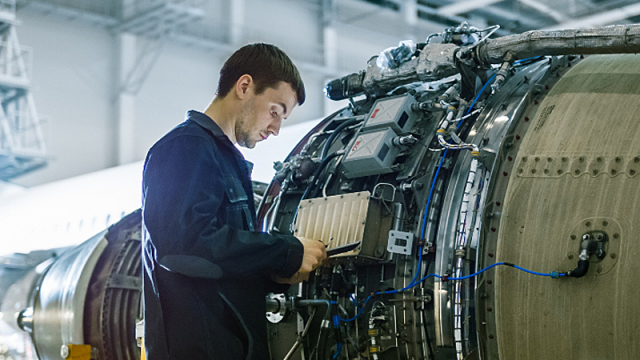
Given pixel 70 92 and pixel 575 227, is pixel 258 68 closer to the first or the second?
pixel 575 227

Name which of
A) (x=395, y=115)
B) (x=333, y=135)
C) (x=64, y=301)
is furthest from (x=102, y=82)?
(x=395, y=115)

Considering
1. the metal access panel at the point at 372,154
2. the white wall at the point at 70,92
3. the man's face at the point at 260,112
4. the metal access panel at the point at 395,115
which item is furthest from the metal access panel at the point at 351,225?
the white wall at the point at 70,92

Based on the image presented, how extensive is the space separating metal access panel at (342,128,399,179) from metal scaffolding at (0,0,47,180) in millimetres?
10922

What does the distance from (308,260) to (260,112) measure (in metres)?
0.56

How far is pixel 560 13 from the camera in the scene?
15242mm

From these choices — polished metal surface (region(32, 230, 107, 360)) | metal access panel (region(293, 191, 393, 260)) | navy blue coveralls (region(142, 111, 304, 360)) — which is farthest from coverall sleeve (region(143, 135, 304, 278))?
polished metal surface (region(32, 230, 107, 360))

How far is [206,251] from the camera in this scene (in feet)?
6.75

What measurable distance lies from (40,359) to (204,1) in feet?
42.1

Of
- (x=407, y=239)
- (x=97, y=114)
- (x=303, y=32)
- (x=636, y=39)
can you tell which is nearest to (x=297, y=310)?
(x=407, y=239)

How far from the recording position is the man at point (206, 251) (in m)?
2.08

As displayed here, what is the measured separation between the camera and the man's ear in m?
2.37

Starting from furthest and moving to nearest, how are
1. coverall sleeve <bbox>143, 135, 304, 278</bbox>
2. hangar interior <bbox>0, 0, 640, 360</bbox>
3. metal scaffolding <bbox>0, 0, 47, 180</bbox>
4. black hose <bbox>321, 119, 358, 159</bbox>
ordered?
metal scaffolding <bbox>0, 0, 47, 180</bbox> → black hose <bbox>321, 119, 358, 159</bbox> → hangar interior <bbox>0, 0, 640, 360</bbox> → coverall sleeve <bbox>143, 135, 304, 278</bbox>

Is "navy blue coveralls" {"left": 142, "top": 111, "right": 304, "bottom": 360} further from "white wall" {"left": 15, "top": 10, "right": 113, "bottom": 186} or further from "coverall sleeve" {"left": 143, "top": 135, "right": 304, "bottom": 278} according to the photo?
"white wall" {"left": 15, "top": 10, "right": 113, "bottom": 186}

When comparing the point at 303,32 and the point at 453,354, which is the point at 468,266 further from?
the point at 303,32
